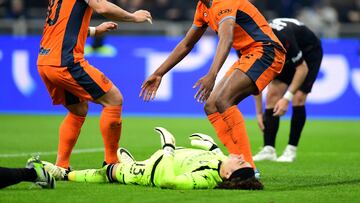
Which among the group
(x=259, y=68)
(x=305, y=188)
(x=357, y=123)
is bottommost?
(x=357, y=123)

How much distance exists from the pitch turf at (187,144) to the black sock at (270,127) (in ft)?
1.55

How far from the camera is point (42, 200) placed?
708cm

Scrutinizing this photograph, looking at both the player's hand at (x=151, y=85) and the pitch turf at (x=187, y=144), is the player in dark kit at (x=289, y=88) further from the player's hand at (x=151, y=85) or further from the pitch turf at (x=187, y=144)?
the player's hand at (x=151, y=85)

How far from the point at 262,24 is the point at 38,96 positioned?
11.4 metres

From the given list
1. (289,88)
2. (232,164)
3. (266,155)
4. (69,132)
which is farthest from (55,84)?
(266,155)

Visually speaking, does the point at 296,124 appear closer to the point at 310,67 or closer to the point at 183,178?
the point at 310,67

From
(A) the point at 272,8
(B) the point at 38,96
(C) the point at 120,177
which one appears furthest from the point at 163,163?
(A) the point at 272,8

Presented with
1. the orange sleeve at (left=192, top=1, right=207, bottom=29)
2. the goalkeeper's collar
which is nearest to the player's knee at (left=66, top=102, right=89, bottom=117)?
the orange sleeve at (left=192, top=1, right=207, bottom=29)

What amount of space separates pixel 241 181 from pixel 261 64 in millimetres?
1587

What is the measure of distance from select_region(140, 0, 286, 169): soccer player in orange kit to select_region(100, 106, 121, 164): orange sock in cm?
36

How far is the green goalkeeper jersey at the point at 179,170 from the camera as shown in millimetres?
7660

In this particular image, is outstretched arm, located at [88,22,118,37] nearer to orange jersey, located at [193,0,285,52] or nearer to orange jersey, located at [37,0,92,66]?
orange jersey, located at [37,0,92,66]

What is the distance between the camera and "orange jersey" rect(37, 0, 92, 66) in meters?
8.68

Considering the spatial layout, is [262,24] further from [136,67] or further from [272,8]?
[272,8]
